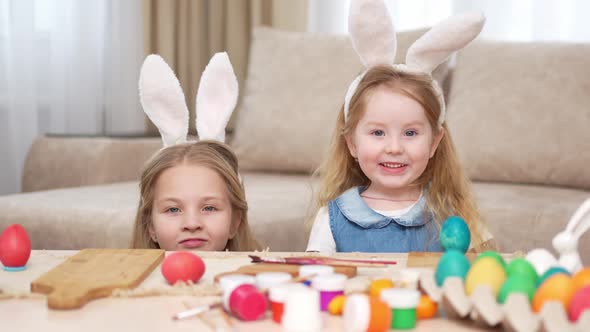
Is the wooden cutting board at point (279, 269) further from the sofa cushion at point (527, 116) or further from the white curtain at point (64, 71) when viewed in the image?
the white curtain at point (64, 71)

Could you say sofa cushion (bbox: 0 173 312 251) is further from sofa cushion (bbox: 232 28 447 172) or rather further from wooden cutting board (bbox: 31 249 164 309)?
wooden cutting board (bbox: 31 249 164 309)

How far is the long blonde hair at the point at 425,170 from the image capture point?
1.47 m

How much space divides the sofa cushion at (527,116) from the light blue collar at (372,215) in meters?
1.00

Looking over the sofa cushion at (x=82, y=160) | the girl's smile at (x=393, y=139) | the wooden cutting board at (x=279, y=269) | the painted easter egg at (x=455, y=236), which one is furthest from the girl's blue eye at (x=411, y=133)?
the sofa cushion at (x=82, y=160)

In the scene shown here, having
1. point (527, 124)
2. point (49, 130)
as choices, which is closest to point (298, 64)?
point (527, 124)

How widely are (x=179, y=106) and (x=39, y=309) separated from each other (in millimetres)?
729

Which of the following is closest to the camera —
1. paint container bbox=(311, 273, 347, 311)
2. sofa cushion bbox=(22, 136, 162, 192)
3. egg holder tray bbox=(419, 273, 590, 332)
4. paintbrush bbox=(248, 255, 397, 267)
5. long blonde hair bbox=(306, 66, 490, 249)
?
egg holder tray bbox=(419, 273, 590, 332)

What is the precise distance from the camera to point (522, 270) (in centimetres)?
77

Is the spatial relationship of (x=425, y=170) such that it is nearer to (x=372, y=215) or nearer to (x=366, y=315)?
(x=372, y=215)

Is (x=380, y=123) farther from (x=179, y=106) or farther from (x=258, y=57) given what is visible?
(x=258, y=57)

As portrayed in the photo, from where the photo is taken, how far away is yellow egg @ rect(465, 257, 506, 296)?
746 mm

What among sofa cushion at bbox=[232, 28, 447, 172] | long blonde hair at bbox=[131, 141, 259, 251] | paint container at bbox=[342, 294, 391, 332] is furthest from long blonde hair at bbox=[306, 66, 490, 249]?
sofa cushion at bbox=[232, 28, 447, 172]

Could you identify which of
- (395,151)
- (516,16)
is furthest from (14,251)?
(516,16)

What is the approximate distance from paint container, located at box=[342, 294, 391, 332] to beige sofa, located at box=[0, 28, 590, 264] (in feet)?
4.13
